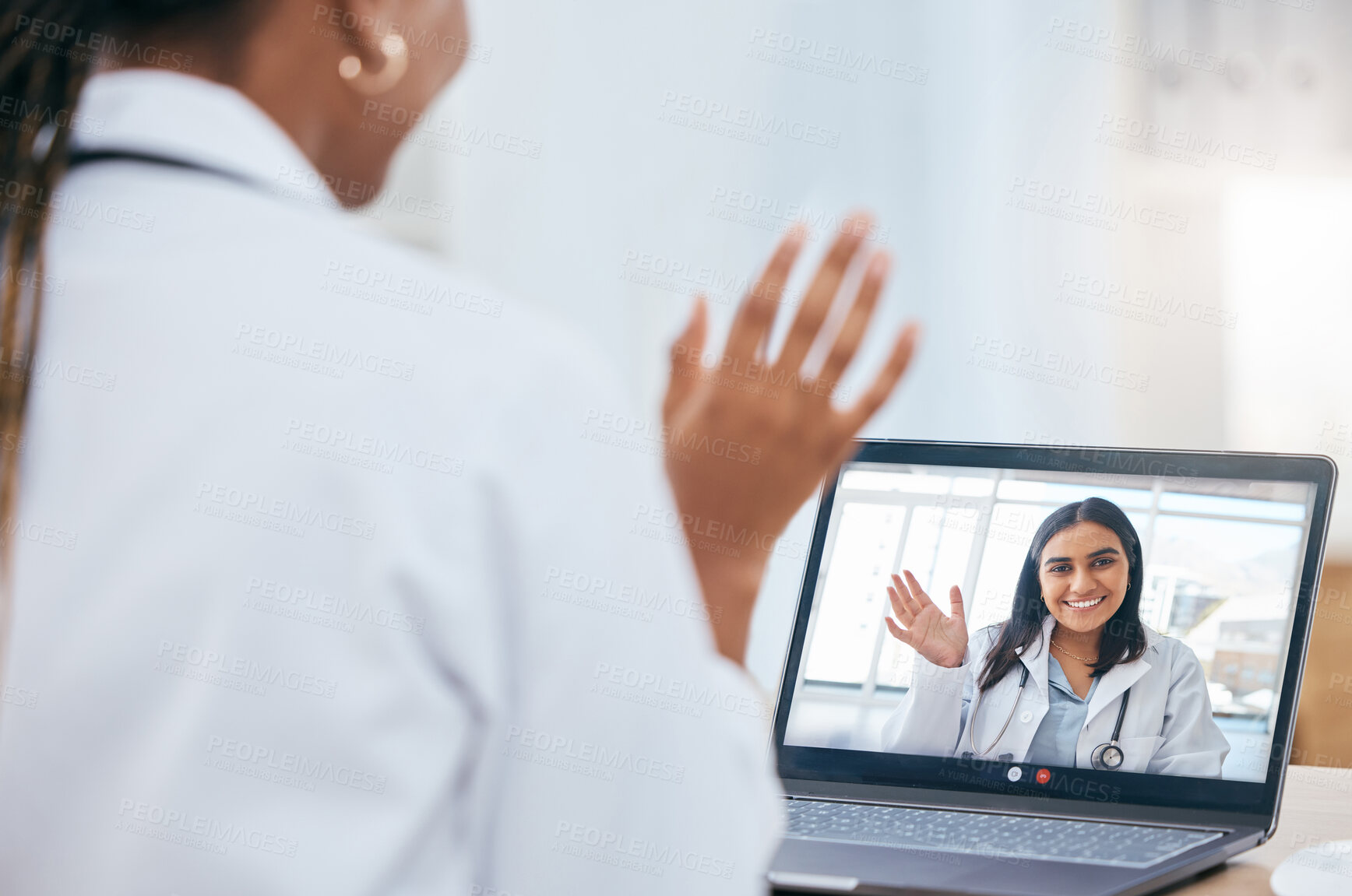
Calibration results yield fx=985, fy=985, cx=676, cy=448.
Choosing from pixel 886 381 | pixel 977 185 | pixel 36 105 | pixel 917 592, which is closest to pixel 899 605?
pixel 917 592

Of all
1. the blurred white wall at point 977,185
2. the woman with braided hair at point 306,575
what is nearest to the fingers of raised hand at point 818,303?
the woman with braided hair at point 306,575

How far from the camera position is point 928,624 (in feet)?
2.89

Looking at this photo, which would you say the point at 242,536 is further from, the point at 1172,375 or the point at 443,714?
the point at 1172,375

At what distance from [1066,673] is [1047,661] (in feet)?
0.06

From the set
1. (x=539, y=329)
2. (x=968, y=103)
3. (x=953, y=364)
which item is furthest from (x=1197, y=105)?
(x=539, y=329)

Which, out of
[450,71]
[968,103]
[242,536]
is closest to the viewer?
[242,536]

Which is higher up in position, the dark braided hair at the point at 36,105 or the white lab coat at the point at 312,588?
the dark braided hair at the point at 36,105

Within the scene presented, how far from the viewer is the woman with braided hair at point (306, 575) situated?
0.39 metres

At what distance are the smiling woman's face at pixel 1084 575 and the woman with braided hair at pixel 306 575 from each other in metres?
0.49

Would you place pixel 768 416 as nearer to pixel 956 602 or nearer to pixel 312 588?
pixel 312 588

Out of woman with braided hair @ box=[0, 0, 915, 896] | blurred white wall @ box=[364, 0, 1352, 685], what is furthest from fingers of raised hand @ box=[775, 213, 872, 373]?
blurred white wall @ box=[364, 0, 1352, 685]

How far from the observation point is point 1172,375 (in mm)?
2186

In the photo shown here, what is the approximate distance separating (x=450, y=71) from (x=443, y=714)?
410 mm

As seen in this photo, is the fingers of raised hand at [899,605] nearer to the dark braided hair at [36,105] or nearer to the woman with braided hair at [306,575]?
the woman with braided hair at [306,575]
